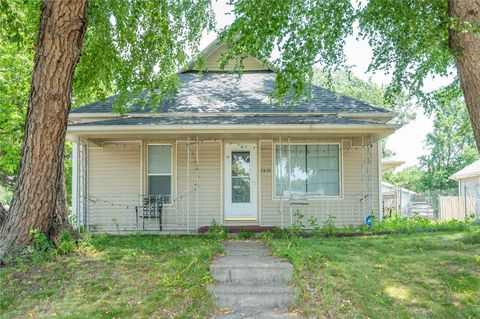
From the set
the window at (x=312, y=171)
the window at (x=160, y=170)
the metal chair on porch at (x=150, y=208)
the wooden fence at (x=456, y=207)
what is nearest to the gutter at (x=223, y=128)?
the window at (x=312, y=171)

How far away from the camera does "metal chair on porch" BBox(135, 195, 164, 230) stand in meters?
10.6

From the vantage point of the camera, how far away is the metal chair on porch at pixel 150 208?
1060 centimetres

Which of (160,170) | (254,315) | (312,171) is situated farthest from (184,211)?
(254,315)

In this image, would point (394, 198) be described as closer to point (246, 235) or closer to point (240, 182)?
point (240, 182)

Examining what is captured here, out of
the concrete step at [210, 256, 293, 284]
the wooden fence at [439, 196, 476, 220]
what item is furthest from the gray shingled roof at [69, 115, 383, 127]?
the wooden fence at [439, 196, 476, 220]

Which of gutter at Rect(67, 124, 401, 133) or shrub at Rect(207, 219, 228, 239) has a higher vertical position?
gutter at Rect(67, 124, 401, 133)

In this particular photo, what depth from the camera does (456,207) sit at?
1811 centimetres

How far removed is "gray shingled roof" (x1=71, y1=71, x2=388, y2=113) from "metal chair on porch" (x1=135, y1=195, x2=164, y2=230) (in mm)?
2375

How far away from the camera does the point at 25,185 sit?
6250 millimetres

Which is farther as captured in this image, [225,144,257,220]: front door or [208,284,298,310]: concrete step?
[225,144,257,220]: front door

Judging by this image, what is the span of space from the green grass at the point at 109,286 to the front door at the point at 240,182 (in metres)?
4.39

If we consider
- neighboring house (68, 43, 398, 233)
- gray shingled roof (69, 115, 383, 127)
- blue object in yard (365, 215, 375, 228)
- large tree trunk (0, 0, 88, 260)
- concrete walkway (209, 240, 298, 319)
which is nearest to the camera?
concrete walkway (209, 240, 298, 319)

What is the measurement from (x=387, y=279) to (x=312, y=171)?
5.55 metres

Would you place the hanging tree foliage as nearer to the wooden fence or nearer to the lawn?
the lawn
